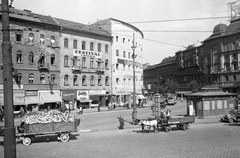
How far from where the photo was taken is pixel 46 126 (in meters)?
15.0

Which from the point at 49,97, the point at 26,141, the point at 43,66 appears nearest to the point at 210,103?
the point at 26,141

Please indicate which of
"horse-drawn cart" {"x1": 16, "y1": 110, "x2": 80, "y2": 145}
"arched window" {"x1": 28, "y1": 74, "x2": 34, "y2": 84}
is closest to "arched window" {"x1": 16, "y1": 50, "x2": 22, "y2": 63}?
"arched window" {"x1": 28, "y1": 74, "x2": 34, "y2": 84}

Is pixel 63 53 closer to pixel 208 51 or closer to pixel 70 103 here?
pixel 70 103

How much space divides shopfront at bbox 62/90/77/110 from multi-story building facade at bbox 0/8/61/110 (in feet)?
4.66

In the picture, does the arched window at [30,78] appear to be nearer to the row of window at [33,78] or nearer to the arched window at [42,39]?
the row of window at [33,78]

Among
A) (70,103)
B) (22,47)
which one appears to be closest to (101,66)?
(70,103)

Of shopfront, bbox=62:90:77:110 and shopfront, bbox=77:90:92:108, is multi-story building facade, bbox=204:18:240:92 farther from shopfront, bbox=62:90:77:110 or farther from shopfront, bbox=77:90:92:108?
shopfront, bbox=62:90:77:110

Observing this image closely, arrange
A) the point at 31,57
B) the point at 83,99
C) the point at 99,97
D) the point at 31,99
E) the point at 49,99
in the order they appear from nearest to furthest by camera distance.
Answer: the point at 31,99, the point at 31,57, the point at 49,99, the point at 83,99, the point at 99,97

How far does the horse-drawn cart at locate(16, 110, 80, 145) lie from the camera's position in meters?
14.7

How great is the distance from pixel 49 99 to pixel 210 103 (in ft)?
78.3

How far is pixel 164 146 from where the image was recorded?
13.2 m

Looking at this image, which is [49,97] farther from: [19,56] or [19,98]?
[19,56]

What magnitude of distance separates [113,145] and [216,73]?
6931cm

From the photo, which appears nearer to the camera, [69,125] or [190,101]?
[69,125]
